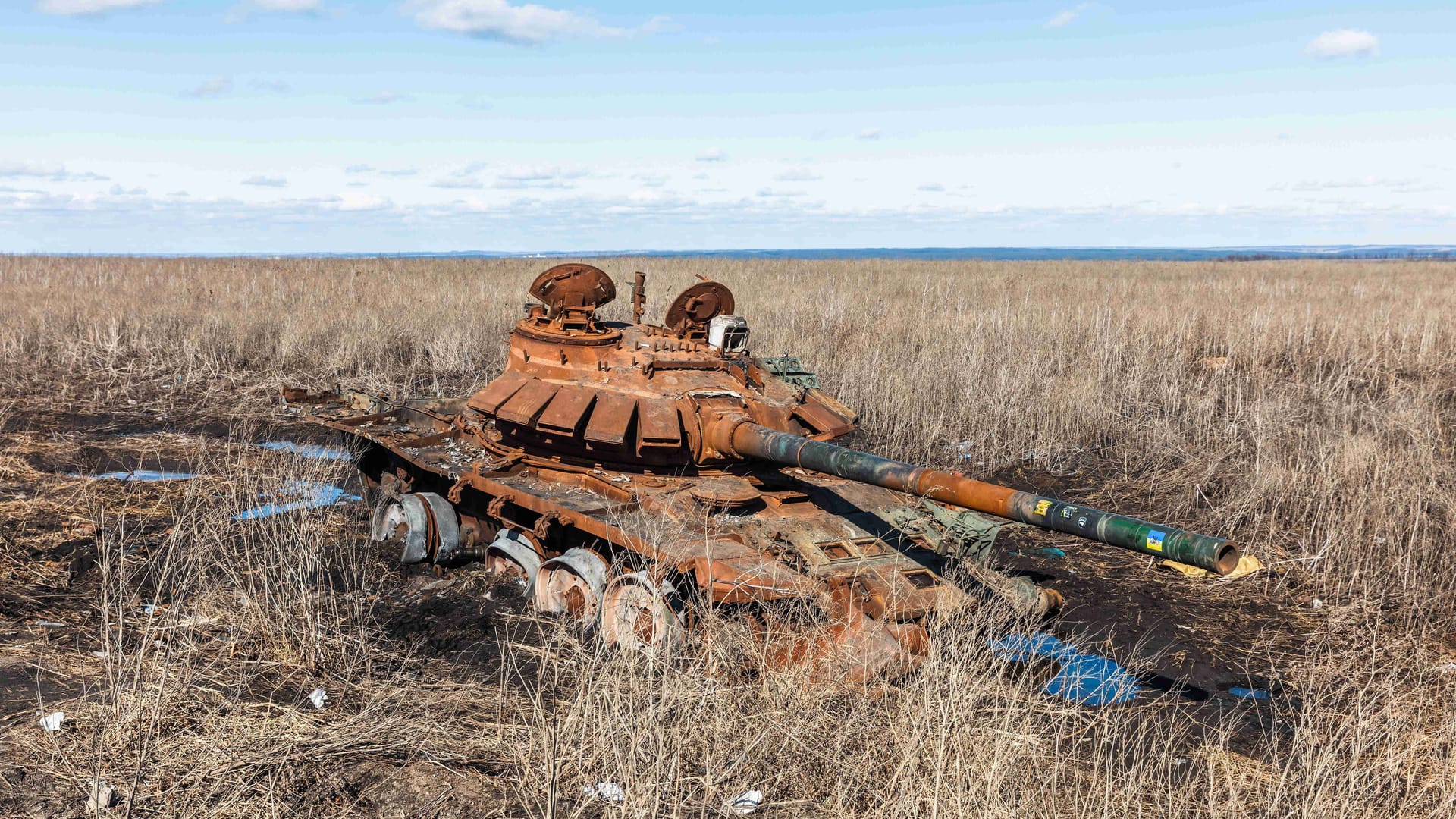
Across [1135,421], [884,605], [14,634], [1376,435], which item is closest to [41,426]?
[14,634]

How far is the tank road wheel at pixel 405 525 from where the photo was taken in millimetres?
8109

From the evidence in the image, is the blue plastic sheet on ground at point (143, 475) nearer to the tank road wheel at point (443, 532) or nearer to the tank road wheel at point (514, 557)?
the tank road wheel at point (443, 532)

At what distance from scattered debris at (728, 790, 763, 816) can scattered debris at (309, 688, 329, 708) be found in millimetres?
2328

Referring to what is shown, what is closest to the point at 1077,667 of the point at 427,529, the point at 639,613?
the point at 639,613

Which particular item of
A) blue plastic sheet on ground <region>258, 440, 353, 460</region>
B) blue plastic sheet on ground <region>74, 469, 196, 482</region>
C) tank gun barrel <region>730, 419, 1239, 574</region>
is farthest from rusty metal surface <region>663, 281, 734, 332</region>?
blue plastic sheet on ground <region>74, 469, 196, 482</region>

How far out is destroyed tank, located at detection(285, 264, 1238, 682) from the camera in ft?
18.4

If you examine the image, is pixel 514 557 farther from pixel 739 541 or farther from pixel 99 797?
pixel 99 797

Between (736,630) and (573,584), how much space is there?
81.2 inches

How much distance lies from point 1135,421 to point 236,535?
1012 cm

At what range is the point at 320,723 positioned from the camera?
16.1ft

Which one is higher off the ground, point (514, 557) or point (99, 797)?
point (99, 797)

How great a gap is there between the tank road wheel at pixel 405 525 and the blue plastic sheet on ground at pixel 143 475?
2506mm

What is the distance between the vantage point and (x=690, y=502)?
691 cm

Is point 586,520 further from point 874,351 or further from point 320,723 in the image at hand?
point 874,351
